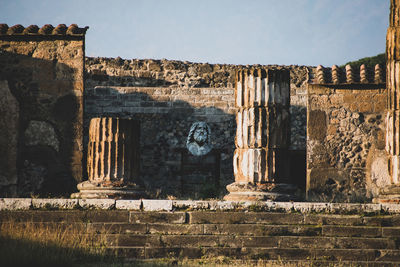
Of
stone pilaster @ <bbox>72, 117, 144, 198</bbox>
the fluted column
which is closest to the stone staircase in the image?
the fluted column

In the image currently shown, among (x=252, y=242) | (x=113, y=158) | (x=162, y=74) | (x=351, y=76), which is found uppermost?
(x=162, y=74)

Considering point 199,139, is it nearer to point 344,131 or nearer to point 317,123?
point 317,123

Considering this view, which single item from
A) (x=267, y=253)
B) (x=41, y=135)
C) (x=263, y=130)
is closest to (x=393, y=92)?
(x=263, y=130)

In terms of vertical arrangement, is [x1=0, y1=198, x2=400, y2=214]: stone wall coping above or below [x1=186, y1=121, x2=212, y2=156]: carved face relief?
below

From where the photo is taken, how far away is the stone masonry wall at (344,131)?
12.4 meters

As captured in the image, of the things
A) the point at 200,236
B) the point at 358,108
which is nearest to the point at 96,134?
the point at 200,236

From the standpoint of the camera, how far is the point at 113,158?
9.86 metres

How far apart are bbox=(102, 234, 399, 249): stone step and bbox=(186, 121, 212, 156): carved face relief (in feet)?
21.2

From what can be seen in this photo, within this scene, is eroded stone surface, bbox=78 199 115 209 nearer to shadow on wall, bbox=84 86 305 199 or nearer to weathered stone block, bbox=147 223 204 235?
weathered stone block, bbox=147 223 204 235

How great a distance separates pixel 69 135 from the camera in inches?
478

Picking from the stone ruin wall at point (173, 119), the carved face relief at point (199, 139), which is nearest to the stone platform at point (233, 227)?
the stone ruin wall at point (173, 119)

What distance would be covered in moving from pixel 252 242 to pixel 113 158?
2.85m

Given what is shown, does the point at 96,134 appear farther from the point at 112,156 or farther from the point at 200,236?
the point at 200,236

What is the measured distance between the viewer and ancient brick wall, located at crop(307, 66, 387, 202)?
12.4 meters
